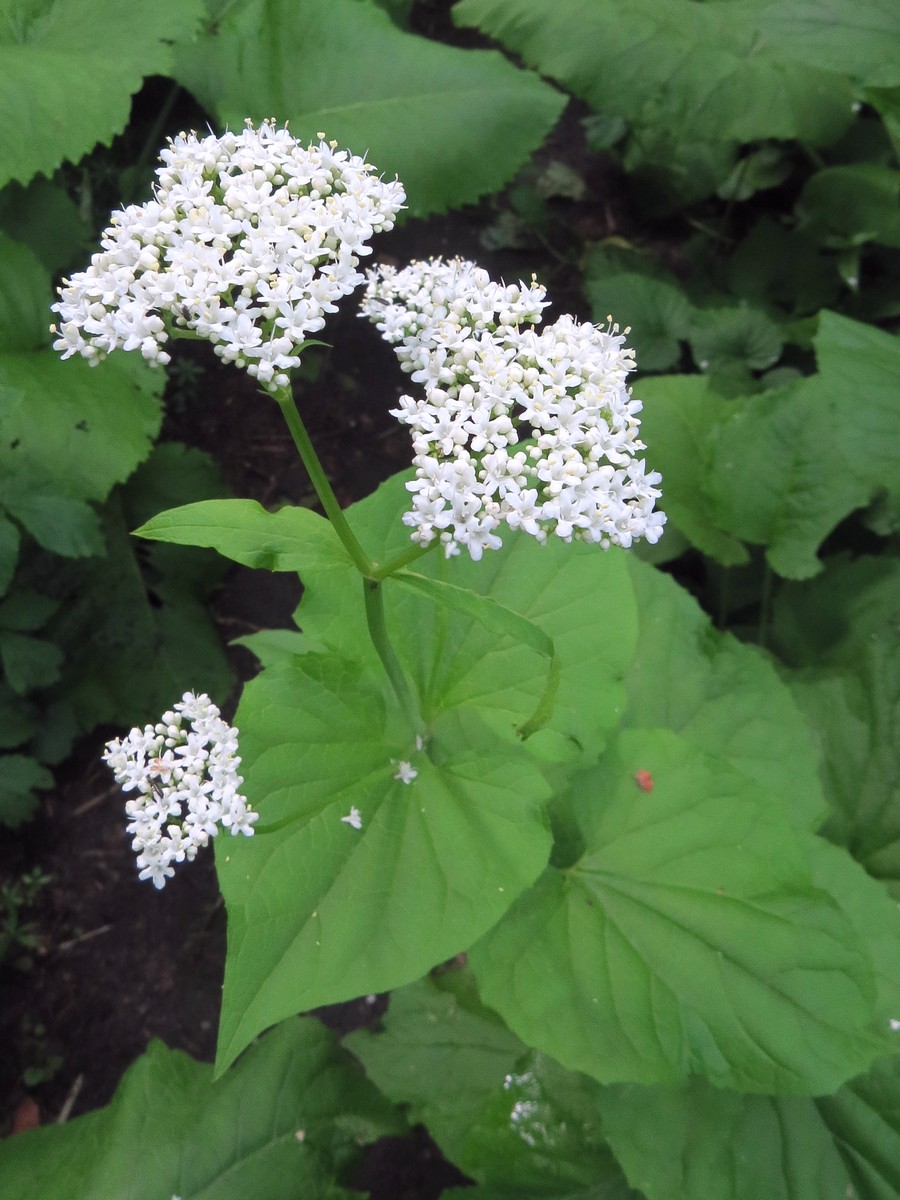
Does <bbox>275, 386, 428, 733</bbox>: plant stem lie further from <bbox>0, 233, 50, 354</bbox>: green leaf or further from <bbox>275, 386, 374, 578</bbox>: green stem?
<bbox>0, 233, 50, 354</bbox>: green leaf

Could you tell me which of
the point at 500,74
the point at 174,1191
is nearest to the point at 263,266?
the point at 174,1191

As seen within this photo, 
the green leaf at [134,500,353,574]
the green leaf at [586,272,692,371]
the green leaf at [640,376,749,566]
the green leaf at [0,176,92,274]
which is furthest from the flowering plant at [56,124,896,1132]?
the green leaf at [586,272,692,371]

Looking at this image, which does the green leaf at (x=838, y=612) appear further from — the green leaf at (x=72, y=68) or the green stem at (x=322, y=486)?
the green leaf at (x=72, y=68)

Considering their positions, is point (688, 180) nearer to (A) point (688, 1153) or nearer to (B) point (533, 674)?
(B) point (533, 674)

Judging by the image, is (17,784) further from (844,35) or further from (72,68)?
(844,35)

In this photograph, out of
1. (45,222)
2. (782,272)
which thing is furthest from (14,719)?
(782,272)
